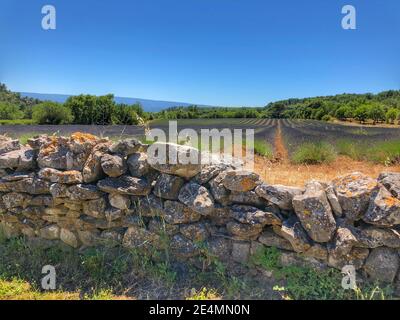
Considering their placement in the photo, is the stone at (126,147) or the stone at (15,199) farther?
the stone at (15,199)

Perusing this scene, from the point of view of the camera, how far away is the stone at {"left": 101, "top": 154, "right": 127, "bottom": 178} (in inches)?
133

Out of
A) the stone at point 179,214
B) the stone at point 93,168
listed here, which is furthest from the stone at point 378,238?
the stone at point 93,168

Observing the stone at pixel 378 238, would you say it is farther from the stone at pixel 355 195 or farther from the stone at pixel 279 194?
the stone at pixel 279 194

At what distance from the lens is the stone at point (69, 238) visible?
3.75 metres

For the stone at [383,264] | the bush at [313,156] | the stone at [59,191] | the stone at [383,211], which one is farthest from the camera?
the bush at [313,156]

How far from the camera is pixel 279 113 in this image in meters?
45.3

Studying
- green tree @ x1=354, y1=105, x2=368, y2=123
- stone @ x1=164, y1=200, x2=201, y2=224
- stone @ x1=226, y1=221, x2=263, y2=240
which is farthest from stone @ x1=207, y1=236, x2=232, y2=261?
green tree @ x1=354, y1=105, x2=368, y2=123

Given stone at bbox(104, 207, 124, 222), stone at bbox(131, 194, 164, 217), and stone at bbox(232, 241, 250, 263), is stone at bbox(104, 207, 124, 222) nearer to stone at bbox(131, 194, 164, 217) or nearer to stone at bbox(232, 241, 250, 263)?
stone at bbox(131, 194, 164, 217)

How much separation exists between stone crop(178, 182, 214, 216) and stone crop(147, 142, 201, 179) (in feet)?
0.53

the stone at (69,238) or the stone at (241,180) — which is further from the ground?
the stone at (241,180)

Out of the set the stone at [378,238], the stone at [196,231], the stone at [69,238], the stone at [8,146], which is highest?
the stone at [8,146]

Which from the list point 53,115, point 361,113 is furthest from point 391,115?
point 53,115

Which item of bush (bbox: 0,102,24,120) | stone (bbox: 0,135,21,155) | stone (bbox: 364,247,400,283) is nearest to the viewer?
stone (bbox: 364,247,400,283)
